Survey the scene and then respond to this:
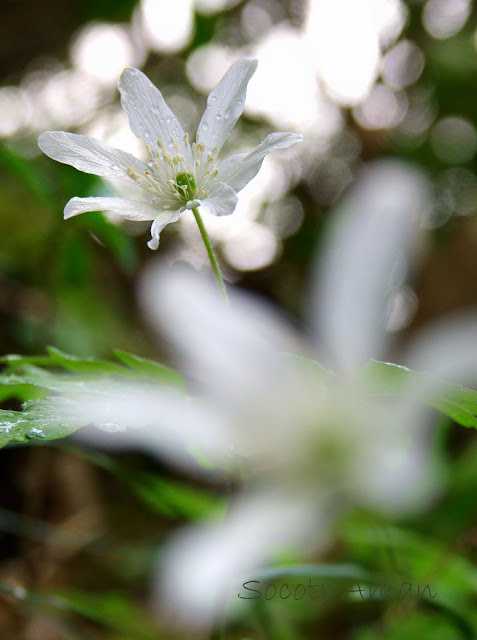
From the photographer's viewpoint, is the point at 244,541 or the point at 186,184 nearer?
the point at 244,541

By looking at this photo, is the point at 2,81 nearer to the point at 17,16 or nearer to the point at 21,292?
the point at 17,16

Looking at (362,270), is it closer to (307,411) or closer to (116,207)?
(307,411)

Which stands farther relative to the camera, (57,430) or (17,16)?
(17,16)

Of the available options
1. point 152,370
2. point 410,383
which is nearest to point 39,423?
point 152,370

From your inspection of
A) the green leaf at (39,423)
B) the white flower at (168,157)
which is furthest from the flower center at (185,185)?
the green leaf at (39,423)

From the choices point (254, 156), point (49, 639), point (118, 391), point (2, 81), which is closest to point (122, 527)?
point (49, 639)

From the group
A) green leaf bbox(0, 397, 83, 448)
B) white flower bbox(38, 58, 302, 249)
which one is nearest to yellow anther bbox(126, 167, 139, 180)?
white flower bbox(38, 58, 302, 249)

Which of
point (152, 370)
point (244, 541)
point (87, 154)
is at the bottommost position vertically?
point (244, 541)
